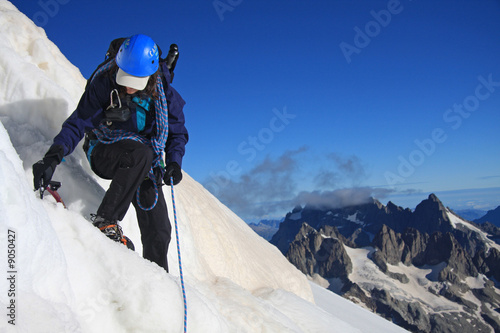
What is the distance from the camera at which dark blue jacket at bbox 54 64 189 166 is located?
447 centimetres

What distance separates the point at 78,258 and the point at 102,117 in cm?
213

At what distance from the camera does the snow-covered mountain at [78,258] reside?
2.55 metres

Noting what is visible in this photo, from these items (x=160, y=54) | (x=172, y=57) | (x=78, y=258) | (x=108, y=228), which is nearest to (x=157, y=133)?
(x=160, y=54)

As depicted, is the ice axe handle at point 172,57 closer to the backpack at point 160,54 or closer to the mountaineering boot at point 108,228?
the backpack at point 160,54

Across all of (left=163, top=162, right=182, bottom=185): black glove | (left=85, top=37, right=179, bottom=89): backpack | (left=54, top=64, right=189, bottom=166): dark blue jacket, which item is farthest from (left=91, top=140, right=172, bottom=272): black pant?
(left=85, top=37, right=179, bottom=89): backpack

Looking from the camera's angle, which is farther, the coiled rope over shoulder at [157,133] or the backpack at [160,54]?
the backpack at [160,54]

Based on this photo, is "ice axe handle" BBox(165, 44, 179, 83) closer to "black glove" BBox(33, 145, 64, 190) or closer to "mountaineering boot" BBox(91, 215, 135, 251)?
"black glove" BBox(33, 145, 64, 190)

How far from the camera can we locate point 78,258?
3.23 metres

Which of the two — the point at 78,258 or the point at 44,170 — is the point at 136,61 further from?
the point at 78,258

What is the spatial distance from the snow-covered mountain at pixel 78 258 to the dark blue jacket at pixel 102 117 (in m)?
0.66

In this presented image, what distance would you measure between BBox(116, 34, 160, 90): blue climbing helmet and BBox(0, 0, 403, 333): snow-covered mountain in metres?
1.54

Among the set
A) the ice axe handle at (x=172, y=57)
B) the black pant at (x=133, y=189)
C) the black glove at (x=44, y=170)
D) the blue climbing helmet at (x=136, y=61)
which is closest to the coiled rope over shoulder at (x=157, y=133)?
the black pant at (x=133, y=189)

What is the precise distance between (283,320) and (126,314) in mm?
3407

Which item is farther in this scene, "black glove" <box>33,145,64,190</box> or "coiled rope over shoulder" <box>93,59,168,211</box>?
"coiled rope over shoulder" <box>93,59,168,211</box>
